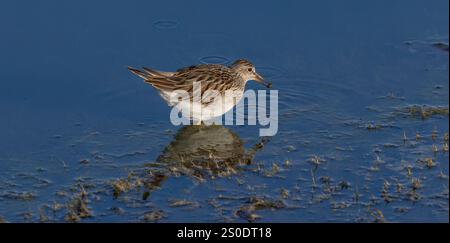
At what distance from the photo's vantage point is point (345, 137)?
9.95 meters

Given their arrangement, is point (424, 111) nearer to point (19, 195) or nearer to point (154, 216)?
point (154, 216)

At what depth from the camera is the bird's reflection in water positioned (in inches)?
365

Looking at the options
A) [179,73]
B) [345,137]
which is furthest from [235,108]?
[345,137]

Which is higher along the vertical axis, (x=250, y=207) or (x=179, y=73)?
(x=179, y=73)

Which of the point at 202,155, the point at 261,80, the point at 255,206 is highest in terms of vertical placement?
the point at 261,80

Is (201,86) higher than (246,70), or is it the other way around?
(246,70)

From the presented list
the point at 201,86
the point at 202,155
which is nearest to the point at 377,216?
the point at 202,155

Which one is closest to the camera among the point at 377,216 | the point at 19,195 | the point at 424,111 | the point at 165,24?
the point at 377,216

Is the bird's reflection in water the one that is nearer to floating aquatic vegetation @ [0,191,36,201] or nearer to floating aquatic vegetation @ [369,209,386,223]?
floating aquatic vegetation @ [0,191,36,201]

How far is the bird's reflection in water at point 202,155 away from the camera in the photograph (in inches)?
365

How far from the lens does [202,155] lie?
9.76 meters

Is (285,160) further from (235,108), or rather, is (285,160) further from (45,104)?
(45,104)

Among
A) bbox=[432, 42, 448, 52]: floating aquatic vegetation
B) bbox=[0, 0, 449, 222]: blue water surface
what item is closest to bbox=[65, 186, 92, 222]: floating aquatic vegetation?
bbox=[0, 0, 449, 222]: blue water surface

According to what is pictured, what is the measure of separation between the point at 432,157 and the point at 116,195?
3.04 meters
